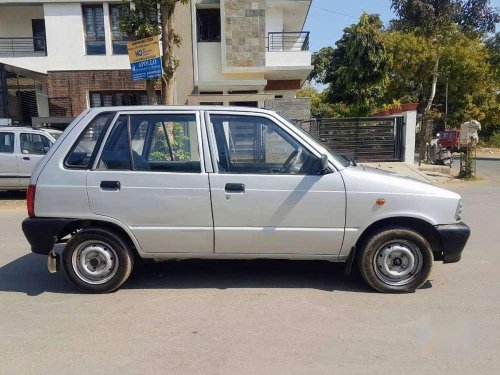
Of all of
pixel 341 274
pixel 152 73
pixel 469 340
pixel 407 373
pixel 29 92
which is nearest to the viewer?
pixel 407 373

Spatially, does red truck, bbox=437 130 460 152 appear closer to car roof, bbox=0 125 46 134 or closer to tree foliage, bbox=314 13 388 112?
tree foliage, bbox=314 13 388 112

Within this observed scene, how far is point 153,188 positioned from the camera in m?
3.94

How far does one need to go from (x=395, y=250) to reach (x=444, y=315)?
0.74 meters

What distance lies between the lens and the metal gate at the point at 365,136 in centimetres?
1485

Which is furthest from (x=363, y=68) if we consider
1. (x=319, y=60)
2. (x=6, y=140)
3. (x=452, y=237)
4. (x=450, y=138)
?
(x=319, y=60)

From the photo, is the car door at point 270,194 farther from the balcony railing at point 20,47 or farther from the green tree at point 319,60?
the green tree at point 319,60

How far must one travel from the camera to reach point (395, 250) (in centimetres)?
400

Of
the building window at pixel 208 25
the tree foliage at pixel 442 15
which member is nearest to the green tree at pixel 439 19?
the tree foliage at pixel 442 15

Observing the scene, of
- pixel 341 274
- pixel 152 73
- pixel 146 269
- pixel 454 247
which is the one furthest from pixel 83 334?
pixel 152 73

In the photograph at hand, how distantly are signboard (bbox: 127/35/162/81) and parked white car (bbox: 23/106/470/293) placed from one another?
5.55 meters

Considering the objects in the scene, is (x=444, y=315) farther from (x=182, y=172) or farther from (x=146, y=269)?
(x=146, y=269)

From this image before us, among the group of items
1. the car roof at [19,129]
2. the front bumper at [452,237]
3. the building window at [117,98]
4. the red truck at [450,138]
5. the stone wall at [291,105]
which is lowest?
the front bumper at [452,237]

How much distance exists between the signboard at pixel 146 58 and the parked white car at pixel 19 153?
110 inches

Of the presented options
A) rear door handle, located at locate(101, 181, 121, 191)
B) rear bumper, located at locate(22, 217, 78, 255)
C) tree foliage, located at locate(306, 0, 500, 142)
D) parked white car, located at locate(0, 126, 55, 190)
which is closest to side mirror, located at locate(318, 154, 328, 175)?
rear door handle, located at locate(101, 181, 121, 191)
